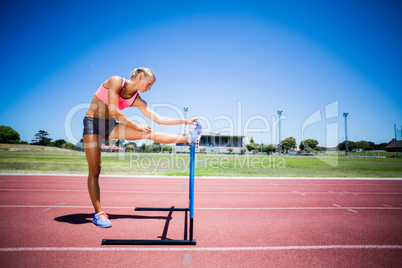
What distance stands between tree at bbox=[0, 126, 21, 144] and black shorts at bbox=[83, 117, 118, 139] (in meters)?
86.8

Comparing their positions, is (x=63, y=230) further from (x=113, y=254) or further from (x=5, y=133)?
(x=5, y=133)

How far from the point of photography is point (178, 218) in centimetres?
379

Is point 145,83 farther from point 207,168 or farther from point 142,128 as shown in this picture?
point 207,168

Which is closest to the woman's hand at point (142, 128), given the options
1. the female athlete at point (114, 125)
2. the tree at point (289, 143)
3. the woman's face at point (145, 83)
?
the female athlete at point (114, 125)

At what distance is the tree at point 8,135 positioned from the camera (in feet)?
A: 210

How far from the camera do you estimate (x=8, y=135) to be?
64.9 m

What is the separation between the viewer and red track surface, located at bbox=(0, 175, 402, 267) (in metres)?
2.28

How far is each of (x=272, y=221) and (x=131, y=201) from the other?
3.45 meters

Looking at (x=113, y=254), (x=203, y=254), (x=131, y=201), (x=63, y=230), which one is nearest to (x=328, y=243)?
(x=203, y=254)

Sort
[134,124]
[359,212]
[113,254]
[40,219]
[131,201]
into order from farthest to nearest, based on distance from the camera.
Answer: [131,201], [359,212], [40,219], [134,124], [113,254]

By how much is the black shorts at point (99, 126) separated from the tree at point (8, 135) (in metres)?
86.8

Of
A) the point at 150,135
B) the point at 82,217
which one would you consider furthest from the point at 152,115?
the point at 82,217

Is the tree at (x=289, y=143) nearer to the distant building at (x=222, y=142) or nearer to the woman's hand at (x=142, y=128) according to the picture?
the distant building at (x=222, y=142)

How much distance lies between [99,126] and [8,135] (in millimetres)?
87438
